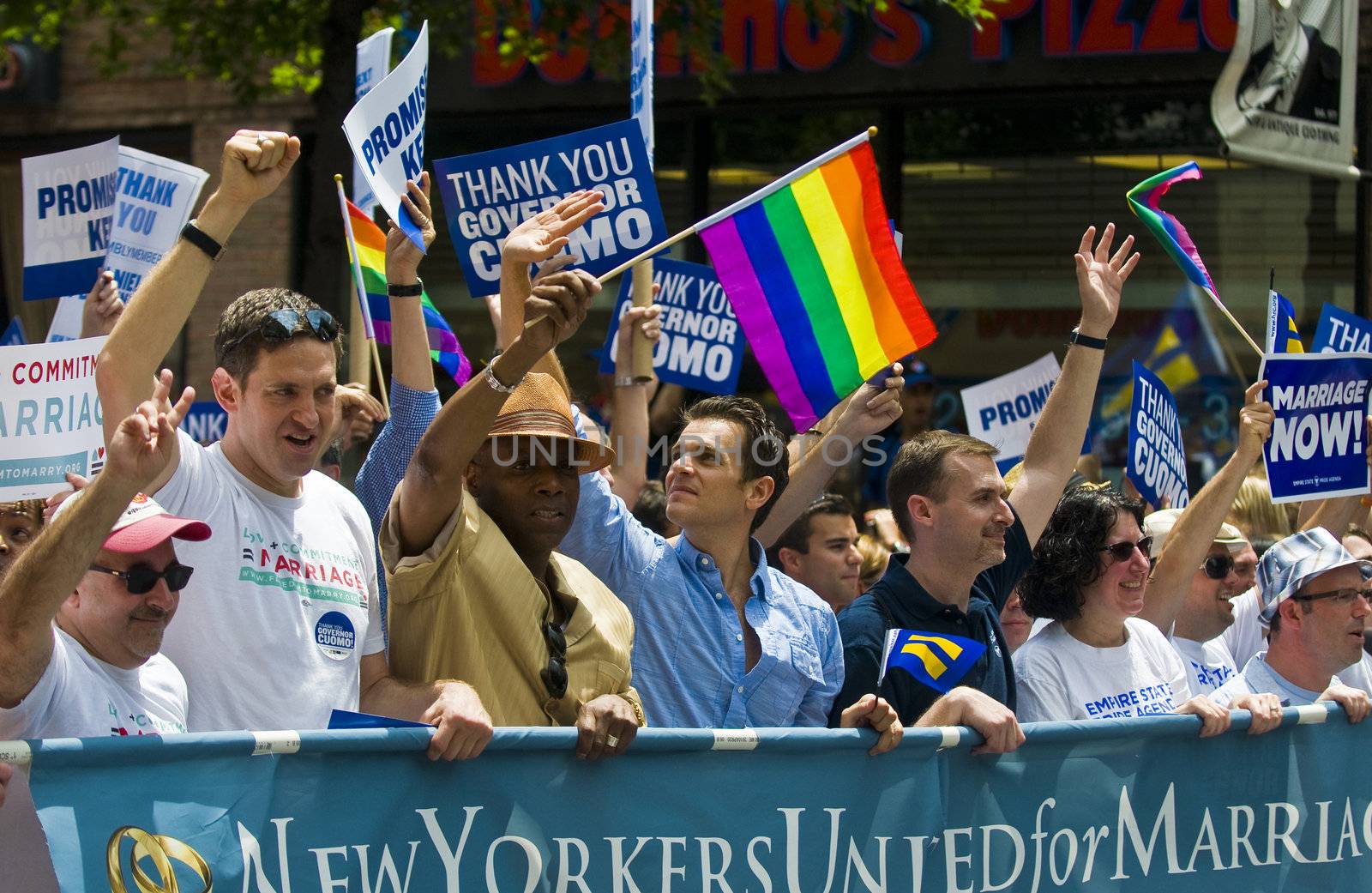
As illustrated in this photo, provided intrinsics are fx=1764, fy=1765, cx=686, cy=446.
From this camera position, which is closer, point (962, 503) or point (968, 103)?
point (962, 503)

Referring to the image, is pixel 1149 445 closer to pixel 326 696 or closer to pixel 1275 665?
pixel 1275 665

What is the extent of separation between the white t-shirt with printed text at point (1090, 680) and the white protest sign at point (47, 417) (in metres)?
2.33

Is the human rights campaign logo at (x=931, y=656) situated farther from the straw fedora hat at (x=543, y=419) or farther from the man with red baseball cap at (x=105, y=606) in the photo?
the man with red baseball cap at (x=105, y=606)

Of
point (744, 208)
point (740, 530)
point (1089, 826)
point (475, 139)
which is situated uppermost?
point (475, 139)

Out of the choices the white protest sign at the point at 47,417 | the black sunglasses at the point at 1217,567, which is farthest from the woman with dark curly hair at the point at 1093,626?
the white protest sign at the point at 47,417

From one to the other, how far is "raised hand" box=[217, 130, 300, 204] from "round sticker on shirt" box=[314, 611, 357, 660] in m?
0.91

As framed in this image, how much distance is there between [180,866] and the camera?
2.83 meters

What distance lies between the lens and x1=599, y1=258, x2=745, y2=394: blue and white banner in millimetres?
7305

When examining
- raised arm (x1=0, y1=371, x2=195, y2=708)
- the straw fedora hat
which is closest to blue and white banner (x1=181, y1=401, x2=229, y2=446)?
the straw fedora hat

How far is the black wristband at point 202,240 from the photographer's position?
12.0ft

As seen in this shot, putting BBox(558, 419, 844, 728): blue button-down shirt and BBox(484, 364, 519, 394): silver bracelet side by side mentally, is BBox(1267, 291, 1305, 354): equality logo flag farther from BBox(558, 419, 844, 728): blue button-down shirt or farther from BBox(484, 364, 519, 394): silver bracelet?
BBox(484, 364, 519, 394): silver bracelet

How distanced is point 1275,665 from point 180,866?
3.27 m

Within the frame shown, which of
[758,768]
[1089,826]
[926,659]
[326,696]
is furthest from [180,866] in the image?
[1089,826]

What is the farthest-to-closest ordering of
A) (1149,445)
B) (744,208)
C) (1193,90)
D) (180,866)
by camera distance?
(1193,90) < (1149,445) < (744,208) < (180,866)
